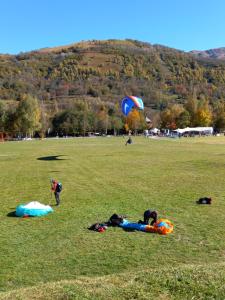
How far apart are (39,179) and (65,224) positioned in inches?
511

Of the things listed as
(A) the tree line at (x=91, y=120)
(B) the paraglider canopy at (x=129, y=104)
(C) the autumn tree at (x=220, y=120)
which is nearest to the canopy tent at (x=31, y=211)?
(B) the paraglider canopy at (x=129, y=104)

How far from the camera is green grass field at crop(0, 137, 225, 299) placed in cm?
799

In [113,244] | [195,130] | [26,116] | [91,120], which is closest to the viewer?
[113,244]

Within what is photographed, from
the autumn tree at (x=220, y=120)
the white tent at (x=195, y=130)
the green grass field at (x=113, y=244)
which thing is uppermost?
the autumn tree at (x=220, y=120)

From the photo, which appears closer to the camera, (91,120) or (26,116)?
(26,116)

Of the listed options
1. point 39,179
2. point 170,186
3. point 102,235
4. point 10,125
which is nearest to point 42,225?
point 102,235

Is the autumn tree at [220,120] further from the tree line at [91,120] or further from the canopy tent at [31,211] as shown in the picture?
the canopy tent at [31,211]

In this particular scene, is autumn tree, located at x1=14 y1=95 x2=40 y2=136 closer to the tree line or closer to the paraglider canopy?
the tree line

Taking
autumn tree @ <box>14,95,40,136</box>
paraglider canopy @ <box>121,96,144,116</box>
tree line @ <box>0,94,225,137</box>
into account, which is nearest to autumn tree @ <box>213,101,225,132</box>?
tree line @ <box>0,94,225,137</box>

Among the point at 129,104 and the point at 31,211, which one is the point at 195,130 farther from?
the point at 31,211

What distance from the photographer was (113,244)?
12.8 metres

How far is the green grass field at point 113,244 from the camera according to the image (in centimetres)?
799

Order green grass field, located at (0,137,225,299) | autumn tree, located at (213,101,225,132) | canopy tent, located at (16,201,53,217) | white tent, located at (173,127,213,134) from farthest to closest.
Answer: autumn tree, located at (213,101,225,132) → white tent, located at (173,127,213,134) → canopy tent, located at (16,201,53,217) → green grass field, located at (0,137,225,299)

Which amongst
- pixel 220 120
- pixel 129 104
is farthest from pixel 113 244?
pixel 220 120
